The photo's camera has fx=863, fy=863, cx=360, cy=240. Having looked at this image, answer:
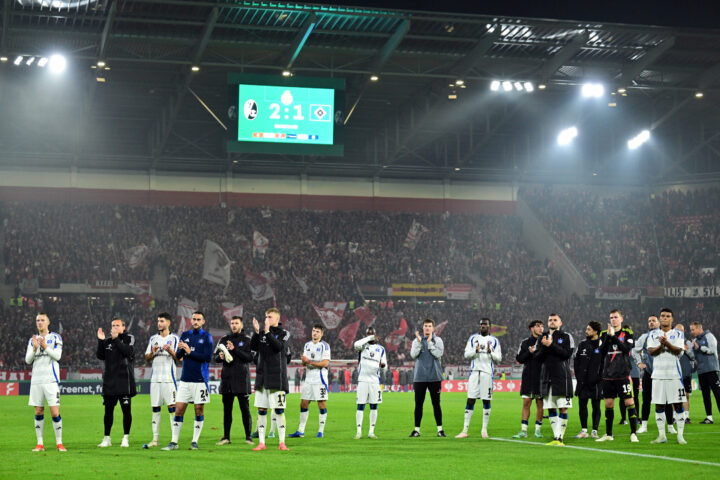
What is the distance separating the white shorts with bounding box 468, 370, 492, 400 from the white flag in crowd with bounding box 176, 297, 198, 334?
2808cm

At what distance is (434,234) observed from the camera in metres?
52.4

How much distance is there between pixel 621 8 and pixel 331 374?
68.4 ft

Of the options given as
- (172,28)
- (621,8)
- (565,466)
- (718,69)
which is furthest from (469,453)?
(718,69)

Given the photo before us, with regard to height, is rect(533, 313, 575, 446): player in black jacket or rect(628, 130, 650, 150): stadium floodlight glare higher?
rect(628, 130, 650, 150): stadium floodlight glare

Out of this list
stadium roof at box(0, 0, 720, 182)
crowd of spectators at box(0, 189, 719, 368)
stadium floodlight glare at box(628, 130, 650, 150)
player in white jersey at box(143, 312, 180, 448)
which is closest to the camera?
player in white jersey at box(143, 312, 180, 448)

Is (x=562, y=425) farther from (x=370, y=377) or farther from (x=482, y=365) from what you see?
(x=370, y=377)

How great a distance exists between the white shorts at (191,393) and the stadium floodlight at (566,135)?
34931 mm

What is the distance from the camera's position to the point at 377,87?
4041 cm

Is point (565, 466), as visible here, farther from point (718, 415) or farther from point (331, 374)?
point (331, 374)

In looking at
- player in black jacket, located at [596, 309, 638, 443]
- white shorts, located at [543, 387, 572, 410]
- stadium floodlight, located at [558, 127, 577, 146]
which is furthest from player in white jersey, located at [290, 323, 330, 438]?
stadium floodlight, located at [558, 127, 577, 146]

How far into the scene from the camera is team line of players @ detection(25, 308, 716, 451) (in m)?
16.0

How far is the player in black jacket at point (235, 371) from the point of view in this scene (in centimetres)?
1655

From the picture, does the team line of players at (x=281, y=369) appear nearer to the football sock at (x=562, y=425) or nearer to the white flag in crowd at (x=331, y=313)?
the football sock at (x=562, y=425)

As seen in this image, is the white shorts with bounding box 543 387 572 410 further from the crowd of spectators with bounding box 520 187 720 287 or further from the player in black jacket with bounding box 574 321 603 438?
the crowd of spectators with bounding box 520 187 720 287
